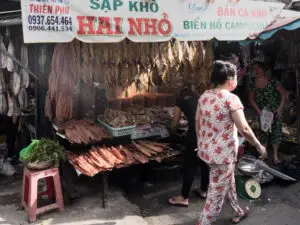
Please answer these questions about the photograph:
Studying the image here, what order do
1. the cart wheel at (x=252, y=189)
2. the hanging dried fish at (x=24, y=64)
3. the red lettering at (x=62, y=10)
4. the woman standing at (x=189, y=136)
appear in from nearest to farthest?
the red lettering at (x=62, y=10)
the woman standing at (x=189, y=136)
the cart wheel at (x=252, y=189)
the hanging dried fish at (x=24, y=64)

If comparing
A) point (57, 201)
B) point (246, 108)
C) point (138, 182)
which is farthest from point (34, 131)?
point (246, 108)

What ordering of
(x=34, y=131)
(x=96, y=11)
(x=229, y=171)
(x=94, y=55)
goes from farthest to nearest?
1. (x=34, y=131)
2. (x=94, y=55)
3. (x=96, y=11)
4. (x=229, y=171)

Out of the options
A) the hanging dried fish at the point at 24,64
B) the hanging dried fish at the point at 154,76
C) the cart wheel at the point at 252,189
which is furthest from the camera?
the hanging dried fish at the point at 154,76

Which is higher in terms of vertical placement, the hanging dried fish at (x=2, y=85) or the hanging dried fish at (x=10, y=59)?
the hanging dried fish at (x=10, y=59)

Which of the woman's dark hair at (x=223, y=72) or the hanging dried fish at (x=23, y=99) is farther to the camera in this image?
the hanging dried fish at (x=23, y=99)

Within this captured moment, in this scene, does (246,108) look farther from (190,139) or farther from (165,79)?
(190,139)

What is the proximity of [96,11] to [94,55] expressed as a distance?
95 centimetres

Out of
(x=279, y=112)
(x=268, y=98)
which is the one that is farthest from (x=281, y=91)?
(x=279, y=112)

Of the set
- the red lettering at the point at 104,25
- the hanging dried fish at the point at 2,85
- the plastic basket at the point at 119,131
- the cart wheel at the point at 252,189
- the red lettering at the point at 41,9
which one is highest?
the red lettering at the point at 41,9

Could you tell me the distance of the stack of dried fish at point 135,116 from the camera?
4969 mm

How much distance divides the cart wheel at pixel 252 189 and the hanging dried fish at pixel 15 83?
12.6 ft

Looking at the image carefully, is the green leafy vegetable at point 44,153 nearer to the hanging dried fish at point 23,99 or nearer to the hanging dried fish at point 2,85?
the hanging dried fish at point 23,99

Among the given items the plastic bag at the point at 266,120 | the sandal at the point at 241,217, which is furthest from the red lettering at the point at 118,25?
the plastic bag at the point at 266,120

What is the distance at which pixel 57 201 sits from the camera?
4.27 m
